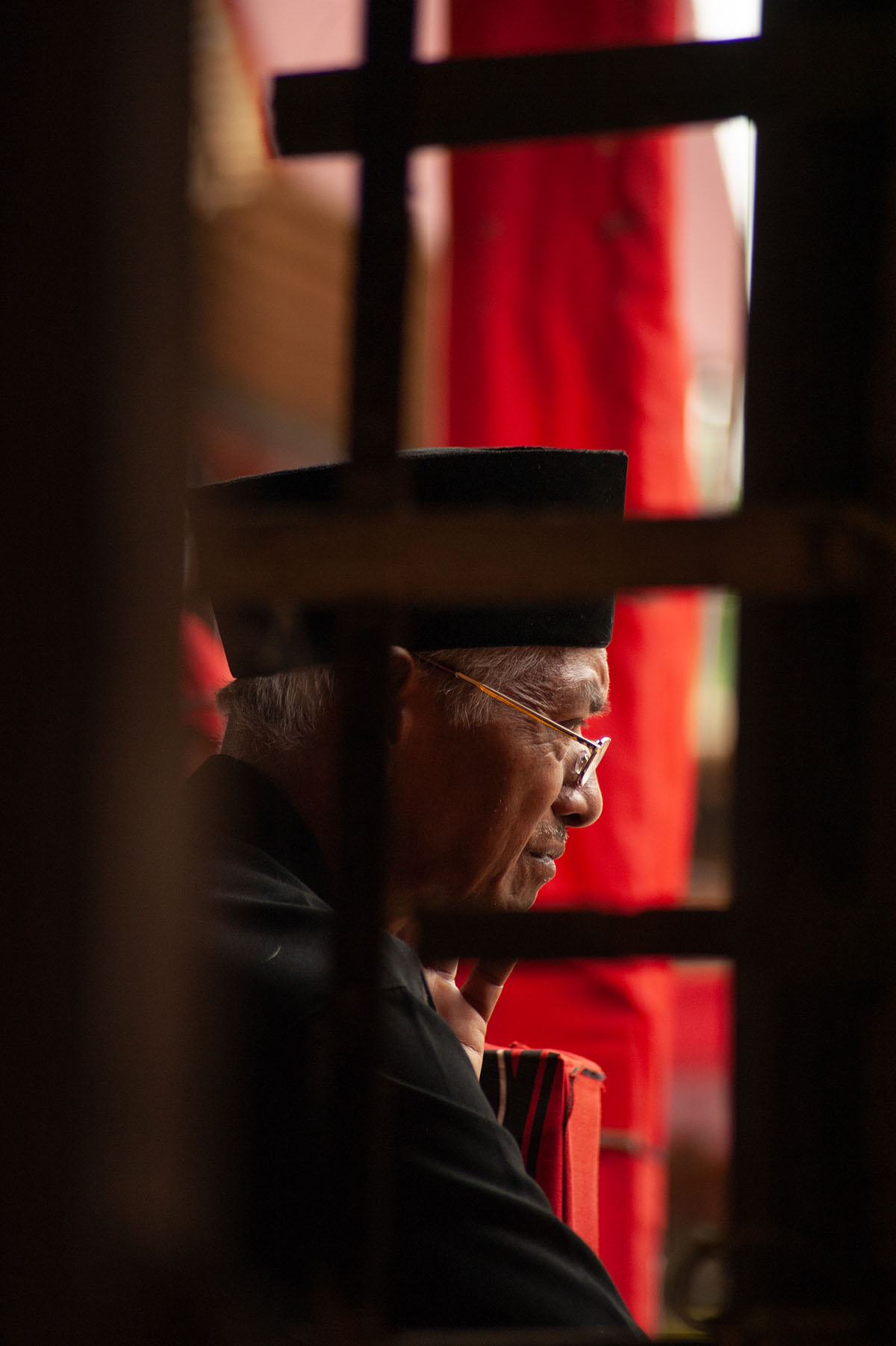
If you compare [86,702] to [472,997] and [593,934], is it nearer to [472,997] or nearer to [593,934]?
[593,934]

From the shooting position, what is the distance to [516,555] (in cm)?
64

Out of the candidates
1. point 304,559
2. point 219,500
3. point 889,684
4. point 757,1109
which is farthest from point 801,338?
point 219,500

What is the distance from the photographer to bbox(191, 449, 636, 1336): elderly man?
3.29 feet

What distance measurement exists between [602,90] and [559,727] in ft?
3.08

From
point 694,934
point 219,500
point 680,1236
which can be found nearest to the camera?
point 694,934

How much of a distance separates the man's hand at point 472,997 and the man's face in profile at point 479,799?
90mm

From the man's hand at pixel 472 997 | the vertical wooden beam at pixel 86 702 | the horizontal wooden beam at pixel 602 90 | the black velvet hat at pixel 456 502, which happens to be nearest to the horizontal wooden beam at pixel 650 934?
the vertical wooden beam at pixel 86 702

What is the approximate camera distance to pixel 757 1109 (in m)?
0.73

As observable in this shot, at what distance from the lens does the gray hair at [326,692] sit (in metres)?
1.48

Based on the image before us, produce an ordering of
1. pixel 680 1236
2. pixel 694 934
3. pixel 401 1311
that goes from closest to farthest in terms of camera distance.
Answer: pixel 694 934 → pixel 401 1311 → pixel 680 1236

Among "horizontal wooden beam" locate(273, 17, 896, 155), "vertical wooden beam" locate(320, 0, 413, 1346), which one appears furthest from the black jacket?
"horizontal wooden beam" locate(273, 17, 896, 155)

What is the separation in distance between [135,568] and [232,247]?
0.91 feet

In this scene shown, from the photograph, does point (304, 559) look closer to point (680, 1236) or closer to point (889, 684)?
point (889, 684)

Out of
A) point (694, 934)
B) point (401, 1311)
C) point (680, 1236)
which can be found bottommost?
point (680, 1236)
